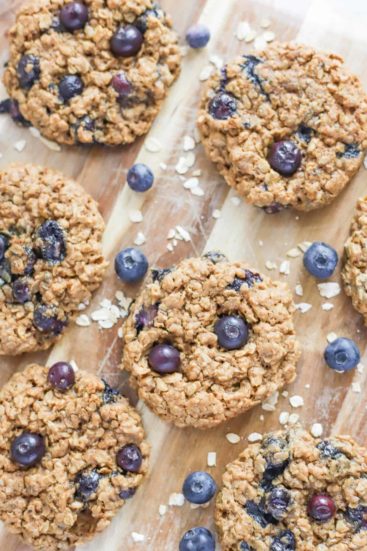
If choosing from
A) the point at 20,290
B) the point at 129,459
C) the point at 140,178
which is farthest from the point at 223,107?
the point at 129,459

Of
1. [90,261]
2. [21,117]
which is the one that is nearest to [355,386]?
[90,261]

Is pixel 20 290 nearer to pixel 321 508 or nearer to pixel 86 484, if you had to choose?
pixel 86 484

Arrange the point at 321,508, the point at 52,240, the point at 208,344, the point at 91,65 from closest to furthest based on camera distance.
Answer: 1. the point at 321,508
2. the point at 208,344
3. the point at 52,240
4. the point at 91,65

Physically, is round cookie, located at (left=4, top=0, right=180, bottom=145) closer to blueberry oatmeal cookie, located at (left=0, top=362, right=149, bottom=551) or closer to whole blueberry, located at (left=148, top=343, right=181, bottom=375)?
whole blueberry, located at (left=148, top=343, right=181, bottom=375)

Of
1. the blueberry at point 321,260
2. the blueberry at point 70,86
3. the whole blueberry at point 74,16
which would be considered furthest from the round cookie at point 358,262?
the whole blueberry at point 74,16

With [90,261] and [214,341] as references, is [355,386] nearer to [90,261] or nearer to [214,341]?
[214,341]

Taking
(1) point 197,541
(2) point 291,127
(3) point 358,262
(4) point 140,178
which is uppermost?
(2) point 291,127
